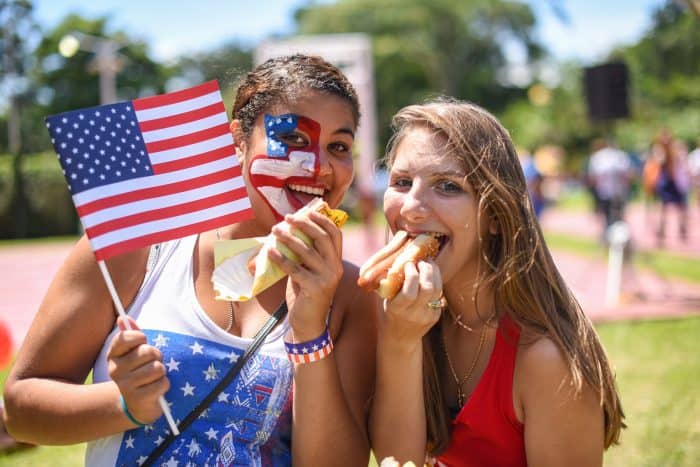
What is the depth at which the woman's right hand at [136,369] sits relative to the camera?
209 centimetres

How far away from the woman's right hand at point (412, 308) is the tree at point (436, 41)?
72.9m

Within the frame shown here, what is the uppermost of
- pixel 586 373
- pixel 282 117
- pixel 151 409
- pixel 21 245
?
pixel 282 117

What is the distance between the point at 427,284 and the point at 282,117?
2.66ft

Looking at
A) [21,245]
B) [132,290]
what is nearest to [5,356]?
[132,290]

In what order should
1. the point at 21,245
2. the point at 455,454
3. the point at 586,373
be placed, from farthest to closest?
1. the point at 21,245
2. the point at 455,454
3. the point at 586,373

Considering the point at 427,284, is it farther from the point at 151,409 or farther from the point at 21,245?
the point at 21,245

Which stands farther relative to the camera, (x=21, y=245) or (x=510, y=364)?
(x=21, y=245)

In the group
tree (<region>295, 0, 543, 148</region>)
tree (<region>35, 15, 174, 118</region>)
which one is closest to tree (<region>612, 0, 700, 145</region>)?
tree (<region>295, 0, 543, 148</region>)

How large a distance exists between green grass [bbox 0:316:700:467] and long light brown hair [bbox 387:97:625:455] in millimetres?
3026

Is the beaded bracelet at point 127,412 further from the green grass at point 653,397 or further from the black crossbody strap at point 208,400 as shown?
the green grass at point 653,397

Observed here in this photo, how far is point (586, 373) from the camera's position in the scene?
262 centimetres

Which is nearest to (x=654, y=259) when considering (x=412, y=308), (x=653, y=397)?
(x=653, y=397)

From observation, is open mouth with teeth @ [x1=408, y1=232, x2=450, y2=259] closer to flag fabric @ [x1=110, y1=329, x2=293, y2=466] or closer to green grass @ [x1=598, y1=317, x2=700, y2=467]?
flag fabric @ [x1=110, y1=329, x2=293, y2=466]

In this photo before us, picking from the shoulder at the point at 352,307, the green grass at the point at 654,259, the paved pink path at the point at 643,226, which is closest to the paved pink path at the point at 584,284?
the paved pink path at the point at 643,226
